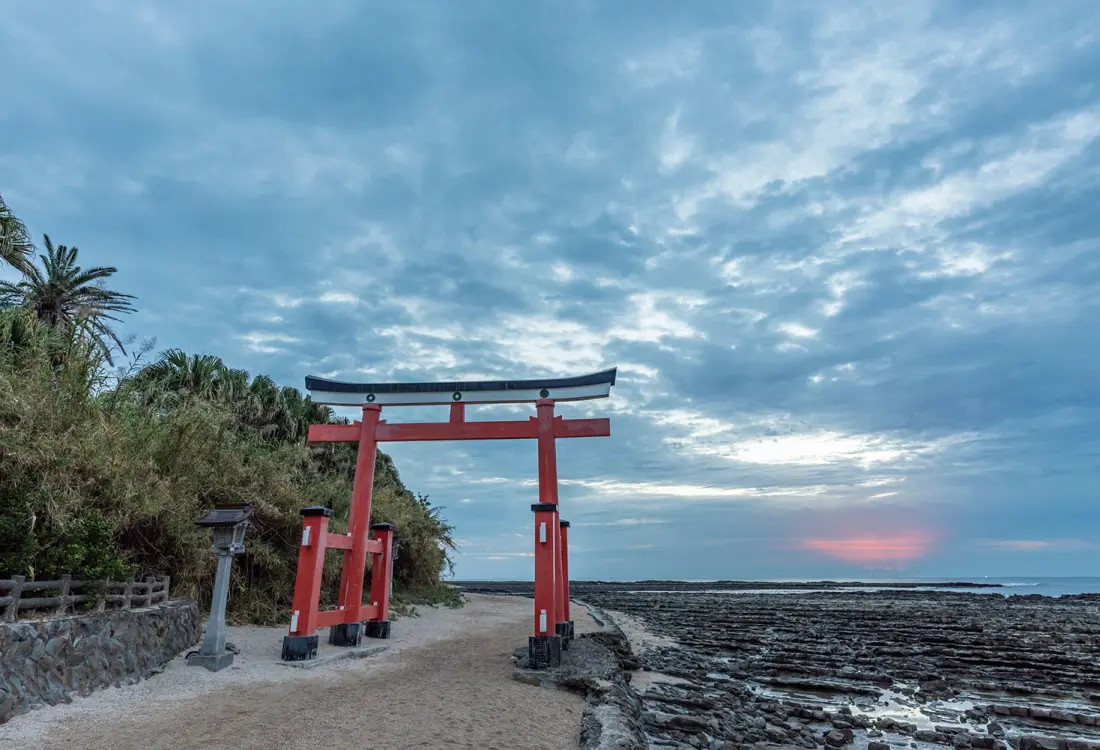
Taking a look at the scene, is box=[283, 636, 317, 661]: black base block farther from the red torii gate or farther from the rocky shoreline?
the rocky shoreline

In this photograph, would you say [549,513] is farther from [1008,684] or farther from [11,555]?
[1008,684]

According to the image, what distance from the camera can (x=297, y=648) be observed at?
31.5 ft

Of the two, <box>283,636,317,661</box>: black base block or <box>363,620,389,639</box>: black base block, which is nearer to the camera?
<box>283,636,317,661</box>: black base block

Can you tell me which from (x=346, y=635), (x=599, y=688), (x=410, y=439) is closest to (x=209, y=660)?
(x=346, y=635)

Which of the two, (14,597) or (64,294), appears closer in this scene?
(14,597)

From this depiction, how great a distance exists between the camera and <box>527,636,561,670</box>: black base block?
30.7 ft

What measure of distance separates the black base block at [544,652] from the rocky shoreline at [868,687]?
4.88 ft

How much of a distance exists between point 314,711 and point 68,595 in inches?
128

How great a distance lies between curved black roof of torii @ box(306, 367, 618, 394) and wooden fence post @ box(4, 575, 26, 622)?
6.89m

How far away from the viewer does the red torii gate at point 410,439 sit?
10.2 meters

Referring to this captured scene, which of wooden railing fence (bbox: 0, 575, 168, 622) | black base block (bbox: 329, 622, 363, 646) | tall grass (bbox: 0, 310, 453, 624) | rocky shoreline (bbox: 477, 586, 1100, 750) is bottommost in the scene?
rocky shoreline (bbox: 477, 586, 1100, 750)

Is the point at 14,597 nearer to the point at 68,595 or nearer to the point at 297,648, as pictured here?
the point at 68,595

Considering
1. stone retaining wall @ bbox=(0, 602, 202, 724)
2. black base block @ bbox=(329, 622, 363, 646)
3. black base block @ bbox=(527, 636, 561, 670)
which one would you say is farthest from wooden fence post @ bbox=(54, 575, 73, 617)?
black base block @ bbox=(527, 636, 561, 670)

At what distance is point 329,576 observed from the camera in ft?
50.3
